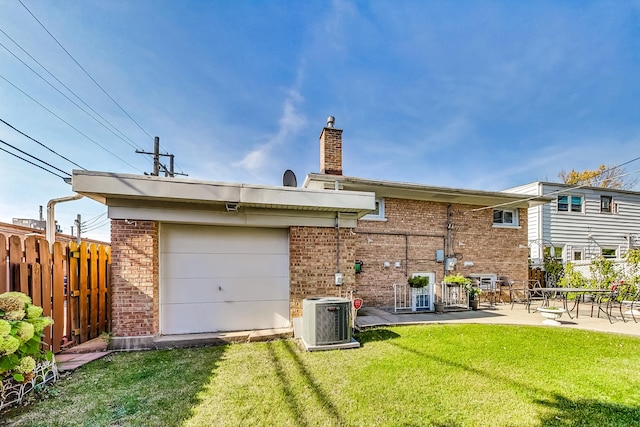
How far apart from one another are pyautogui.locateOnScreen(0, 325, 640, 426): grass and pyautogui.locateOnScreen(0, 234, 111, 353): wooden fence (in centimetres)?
110

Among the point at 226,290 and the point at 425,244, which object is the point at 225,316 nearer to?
the point at 226,290

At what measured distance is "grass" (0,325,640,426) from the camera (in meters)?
2.78

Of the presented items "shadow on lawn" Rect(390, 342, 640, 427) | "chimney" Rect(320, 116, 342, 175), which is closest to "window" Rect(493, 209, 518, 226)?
"chimney" Rect(320, 116, 342, 175)

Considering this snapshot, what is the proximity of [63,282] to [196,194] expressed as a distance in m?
2.57

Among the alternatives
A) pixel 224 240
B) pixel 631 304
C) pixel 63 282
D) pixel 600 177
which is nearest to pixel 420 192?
pixel 224 240

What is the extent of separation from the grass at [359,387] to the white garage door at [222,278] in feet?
2.27

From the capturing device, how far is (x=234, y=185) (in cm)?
510

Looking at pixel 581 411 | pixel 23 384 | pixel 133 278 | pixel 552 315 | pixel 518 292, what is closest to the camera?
pixel 581 411

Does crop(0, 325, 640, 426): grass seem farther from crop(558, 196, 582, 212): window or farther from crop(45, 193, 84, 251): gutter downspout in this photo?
crop(558, 196, 582, 212): window

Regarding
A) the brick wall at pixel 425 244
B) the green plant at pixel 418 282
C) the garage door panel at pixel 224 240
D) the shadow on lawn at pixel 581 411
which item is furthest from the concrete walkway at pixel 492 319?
the shadow on lawn at pixel 581 411

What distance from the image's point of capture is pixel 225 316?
5594 mm

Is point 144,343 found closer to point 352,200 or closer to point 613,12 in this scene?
point 352,200

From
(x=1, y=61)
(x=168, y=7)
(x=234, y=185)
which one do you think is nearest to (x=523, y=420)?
(x=234, y=185)

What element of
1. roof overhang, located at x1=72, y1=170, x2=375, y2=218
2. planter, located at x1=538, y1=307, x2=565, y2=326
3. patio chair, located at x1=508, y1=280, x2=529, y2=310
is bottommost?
patio chair, located at x1=508, y1=280, x2=529, y2=310
